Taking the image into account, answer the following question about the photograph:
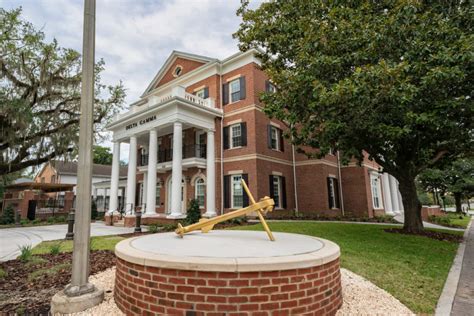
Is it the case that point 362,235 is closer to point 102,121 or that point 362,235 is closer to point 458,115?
point 458,115

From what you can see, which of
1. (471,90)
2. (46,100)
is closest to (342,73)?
(471,90)

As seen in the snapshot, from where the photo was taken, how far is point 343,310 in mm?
3551

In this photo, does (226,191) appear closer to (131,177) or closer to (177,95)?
(131,177)

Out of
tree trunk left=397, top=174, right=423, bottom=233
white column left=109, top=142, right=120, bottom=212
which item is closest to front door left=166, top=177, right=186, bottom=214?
white column left=109, top=142, right=120, bottom=212

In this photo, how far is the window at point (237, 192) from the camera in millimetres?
16672

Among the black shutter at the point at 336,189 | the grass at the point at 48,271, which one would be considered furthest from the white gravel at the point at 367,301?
the black shutter at the point at 336,189

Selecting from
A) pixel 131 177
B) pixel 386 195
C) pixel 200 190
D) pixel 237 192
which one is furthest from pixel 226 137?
pixel 386 195

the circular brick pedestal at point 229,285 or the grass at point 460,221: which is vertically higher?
the circular brick pedestal at point 229,285

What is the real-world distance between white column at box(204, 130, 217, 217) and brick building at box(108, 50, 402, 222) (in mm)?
62

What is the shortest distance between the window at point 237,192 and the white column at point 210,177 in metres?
1.20

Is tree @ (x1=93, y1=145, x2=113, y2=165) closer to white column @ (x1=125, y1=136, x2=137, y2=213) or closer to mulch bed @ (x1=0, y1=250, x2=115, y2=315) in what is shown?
white column @ (x1=125, y1=136, x2=137, y2=213)

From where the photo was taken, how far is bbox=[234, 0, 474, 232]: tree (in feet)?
22.5

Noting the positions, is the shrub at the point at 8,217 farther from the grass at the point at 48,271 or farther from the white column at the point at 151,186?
the grass at the point at 48,271

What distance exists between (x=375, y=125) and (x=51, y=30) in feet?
40.4
